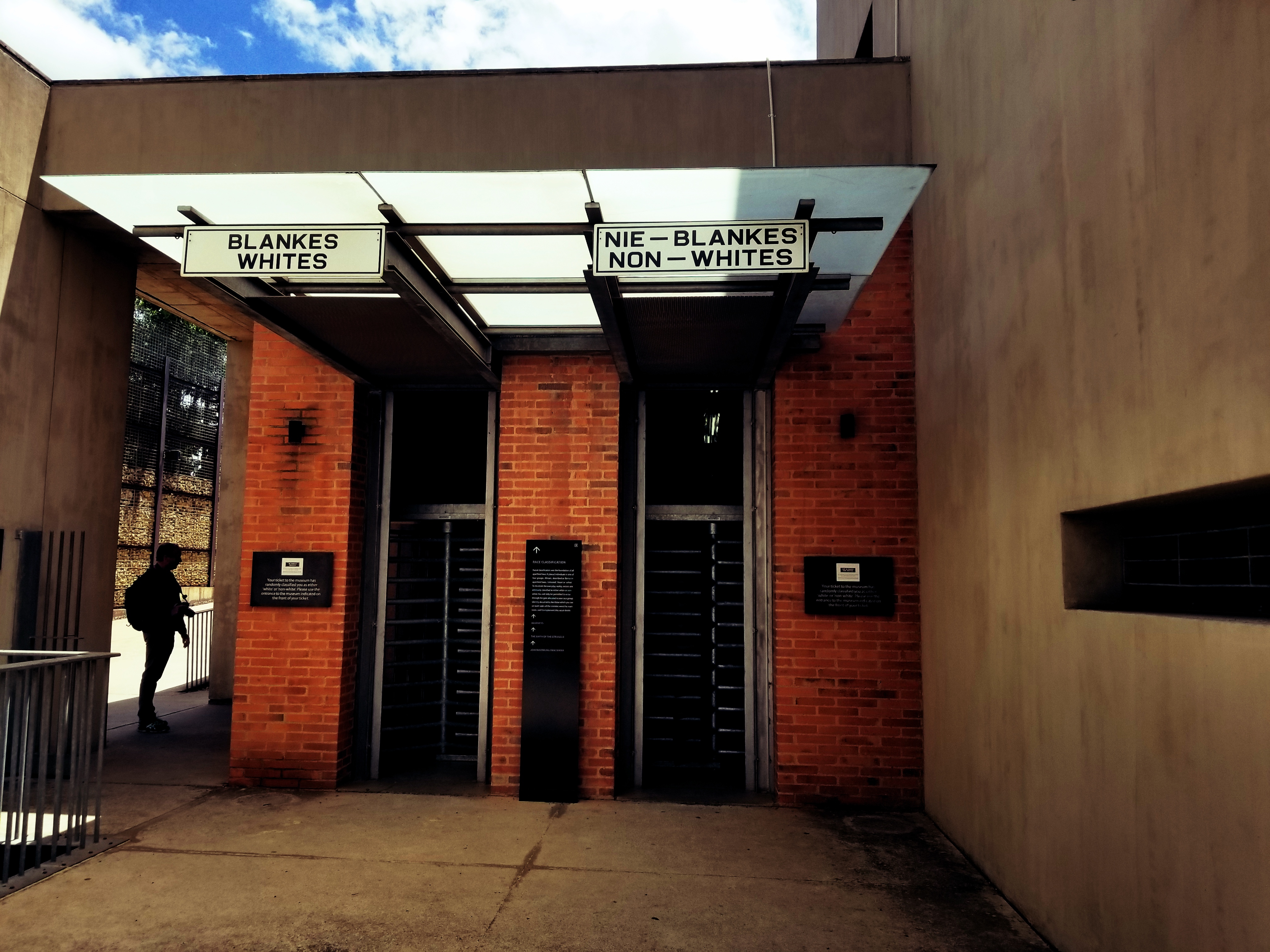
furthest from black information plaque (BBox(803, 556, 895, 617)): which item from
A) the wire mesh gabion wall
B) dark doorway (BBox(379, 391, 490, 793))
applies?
the wire mesh gabion wall

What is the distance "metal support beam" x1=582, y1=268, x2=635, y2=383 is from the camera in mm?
4781

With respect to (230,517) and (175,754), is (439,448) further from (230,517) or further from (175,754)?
(230,517)

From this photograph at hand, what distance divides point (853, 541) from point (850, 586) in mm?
369

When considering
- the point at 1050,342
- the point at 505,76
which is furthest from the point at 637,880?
the point at 505,76

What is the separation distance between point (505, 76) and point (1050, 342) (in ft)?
16.4

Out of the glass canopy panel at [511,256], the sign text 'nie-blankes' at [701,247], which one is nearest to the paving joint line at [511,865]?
the sign text 'nie-blankes' at [701,247]

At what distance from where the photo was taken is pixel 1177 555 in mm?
3535

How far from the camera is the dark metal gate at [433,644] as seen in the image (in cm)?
759

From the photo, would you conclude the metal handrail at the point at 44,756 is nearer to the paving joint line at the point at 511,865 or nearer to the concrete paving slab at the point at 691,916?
the paving joint line at the point at 511,865

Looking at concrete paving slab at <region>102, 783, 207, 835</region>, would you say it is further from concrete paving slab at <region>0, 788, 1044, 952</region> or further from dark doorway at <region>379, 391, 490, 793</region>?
dark doorway at <region>379, 391, 490, 793</region>

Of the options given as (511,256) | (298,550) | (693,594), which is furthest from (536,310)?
(298,550)

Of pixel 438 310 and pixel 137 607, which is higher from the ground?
pixel 438 310

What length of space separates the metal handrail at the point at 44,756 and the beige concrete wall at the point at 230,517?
5225 millimetres

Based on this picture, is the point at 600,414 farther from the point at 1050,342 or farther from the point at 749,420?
the point at 1050,342
